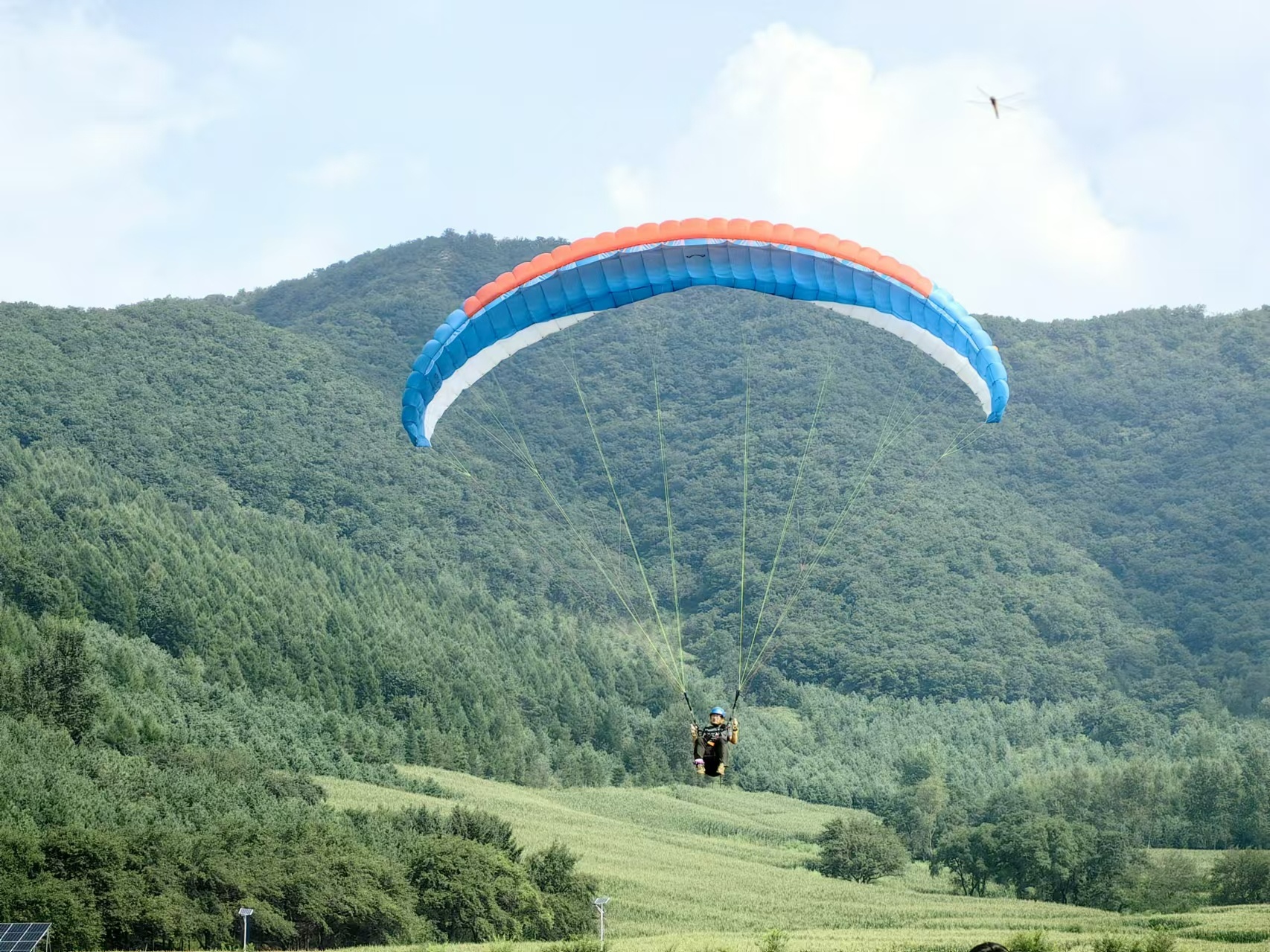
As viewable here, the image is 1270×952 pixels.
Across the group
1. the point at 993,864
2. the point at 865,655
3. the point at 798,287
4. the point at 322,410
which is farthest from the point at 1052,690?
the point at 798,287

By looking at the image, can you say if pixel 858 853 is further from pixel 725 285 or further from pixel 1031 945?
pixel 725 285

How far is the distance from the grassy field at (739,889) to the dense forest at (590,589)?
5102mm

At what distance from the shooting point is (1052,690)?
12325 cm

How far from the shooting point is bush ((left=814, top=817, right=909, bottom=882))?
7244 centimetres

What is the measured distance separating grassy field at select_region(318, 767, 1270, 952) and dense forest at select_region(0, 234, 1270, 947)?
Answer: 201 inches

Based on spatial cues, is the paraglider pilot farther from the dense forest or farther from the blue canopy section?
the dense forest

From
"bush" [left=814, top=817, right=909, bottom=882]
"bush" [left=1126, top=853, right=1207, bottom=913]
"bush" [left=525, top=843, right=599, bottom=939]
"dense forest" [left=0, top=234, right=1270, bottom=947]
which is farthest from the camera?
"bush" [left=814, top=817, right=909, bottom=882]

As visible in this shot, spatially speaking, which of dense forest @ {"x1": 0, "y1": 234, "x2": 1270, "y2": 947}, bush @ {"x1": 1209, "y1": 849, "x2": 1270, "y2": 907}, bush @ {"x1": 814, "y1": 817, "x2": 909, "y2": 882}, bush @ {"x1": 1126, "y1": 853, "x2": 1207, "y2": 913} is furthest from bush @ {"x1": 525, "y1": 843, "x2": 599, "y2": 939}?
bush @ {"x1": 1209, "y1": 849, "x2": 1270, "y2": 907}

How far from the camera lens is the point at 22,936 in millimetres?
31953

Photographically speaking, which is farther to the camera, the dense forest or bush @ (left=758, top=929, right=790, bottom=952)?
the dense forest

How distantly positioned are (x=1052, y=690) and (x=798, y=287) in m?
103

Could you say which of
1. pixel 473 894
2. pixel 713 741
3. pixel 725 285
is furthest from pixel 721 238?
pixel 473 894

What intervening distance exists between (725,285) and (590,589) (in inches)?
4546

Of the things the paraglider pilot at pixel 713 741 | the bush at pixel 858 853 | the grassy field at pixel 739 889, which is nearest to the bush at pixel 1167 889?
the grassy field at pixel 739 889
